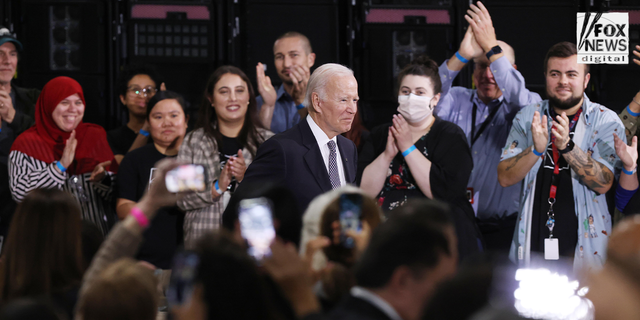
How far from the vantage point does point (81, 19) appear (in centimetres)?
471

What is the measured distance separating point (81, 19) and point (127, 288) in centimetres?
388

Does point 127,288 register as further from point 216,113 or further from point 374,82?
point 374,82

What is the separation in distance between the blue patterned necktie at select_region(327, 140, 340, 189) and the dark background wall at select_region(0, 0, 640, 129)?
6.90 feet

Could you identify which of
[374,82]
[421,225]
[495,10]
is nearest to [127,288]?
[421,225]

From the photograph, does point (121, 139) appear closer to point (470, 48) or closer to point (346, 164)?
point (346, 164)

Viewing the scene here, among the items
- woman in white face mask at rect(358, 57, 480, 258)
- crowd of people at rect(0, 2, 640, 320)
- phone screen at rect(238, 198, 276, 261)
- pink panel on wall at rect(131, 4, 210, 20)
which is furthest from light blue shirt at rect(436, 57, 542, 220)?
phone screen at rect(238, 198, 276, 261)

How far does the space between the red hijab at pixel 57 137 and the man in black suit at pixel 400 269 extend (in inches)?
99.7

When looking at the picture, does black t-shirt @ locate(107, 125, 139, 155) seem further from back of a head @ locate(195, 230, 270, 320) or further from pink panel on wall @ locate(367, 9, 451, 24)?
back of a head @ locate(195, 230, 270, 320)

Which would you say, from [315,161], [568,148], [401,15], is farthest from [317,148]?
[401,15]

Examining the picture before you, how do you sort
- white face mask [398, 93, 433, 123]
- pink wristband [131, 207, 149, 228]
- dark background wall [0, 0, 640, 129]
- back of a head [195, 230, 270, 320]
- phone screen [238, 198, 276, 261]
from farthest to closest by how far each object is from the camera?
dark background wall [0, 0, 640, 129] → white face mask [398, 93, 433, 123] → pink wristband [131, 207, 149, 228] → phone screen [238, 198, 276, 261] → back of a head [195, 230, 270, 320]

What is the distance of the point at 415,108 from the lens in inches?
124

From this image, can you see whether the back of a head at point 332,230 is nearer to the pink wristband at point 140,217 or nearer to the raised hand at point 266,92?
the pink wristband at point 140,217

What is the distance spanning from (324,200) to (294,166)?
0.94 meters

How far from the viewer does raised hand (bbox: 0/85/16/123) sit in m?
3.85
